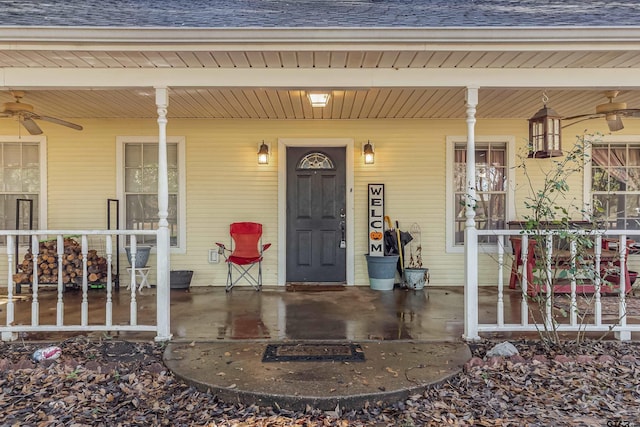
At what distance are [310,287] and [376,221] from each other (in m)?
1.26

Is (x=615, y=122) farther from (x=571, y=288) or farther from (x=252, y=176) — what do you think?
(x=252, y=176)

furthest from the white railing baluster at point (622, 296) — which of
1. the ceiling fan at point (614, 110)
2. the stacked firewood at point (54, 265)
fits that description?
the stacked firewood at point (54, 265)

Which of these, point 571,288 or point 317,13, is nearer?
point 571,288

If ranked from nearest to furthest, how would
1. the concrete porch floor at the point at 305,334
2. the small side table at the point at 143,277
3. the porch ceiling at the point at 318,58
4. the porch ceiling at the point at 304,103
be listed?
the concrete porch floor at the point at 305,334, the porch ceiling at the point at 318,58, the porch ceiling at the point at 304,103, the small side table at the point at 143,277

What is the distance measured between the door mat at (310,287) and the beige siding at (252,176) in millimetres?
310

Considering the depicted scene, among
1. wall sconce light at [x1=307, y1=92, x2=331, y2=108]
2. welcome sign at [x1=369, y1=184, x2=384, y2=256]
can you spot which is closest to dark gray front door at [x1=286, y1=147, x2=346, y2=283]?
welcome sign at [x1=369, y1=184, x2=384, y2=256]

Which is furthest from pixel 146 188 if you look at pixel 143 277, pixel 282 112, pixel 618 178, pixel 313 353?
pixel 618 178

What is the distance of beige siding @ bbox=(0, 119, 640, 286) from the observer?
5961 millimetres

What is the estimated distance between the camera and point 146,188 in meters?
6.04

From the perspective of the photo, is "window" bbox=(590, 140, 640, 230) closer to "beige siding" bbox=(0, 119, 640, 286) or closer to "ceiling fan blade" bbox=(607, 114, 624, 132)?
"beige siding" bbox=(0, 119, 640, 286)

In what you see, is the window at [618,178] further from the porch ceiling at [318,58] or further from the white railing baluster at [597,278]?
the white railing baluster at [597,278]

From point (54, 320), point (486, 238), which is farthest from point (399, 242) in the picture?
point (54, 320)

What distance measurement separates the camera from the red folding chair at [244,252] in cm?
560

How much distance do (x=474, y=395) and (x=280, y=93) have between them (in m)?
3.46
